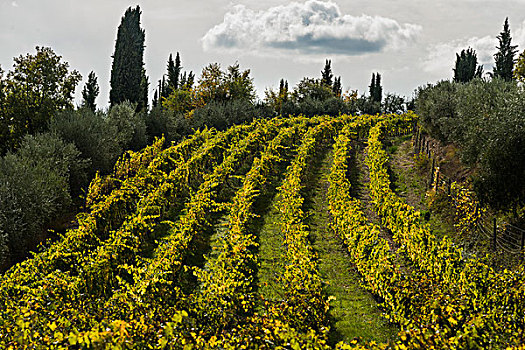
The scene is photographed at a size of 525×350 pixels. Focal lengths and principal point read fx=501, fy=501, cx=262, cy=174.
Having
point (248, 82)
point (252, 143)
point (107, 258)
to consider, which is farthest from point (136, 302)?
point (248, 82)

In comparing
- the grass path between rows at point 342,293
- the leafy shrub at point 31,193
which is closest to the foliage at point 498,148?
the grass path between rows at point 342,293

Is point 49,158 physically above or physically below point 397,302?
above

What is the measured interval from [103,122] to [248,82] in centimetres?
2410

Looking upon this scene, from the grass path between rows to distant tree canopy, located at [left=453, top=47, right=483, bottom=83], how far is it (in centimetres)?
4113

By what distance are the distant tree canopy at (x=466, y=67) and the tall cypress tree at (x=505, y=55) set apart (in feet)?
14.9

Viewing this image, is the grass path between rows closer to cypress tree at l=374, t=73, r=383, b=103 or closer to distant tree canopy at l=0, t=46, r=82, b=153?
distant tree canopy at l=0, t=46, r=82, b=153

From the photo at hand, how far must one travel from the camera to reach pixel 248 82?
4559 centimetres

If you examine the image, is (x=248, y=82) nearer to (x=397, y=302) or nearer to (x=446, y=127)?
(x=446, y=127)

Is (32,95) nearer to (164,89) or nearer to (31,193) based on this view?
(31,193)

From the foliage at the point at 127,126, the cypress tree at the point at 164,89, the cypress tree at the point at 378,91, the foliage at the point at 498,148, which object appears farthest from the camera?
the cypress tree at the point at 378,91

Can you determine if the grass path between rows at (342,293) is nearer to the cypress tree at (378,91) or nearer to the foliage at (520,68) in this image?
the foliage at (520,68)

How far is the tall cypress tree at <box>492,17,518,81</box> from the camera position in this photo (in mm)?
45906

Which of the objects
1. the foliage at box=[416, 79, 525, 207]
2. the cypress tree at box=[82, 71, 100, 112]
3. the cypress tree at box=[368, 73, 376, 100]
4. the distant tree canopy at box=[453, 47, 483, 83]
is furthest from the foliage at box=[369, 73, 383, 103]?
the foliage at box=[416, 79, 525, 207]

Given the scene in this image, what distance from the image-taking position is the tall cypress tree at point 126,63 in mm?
31328
